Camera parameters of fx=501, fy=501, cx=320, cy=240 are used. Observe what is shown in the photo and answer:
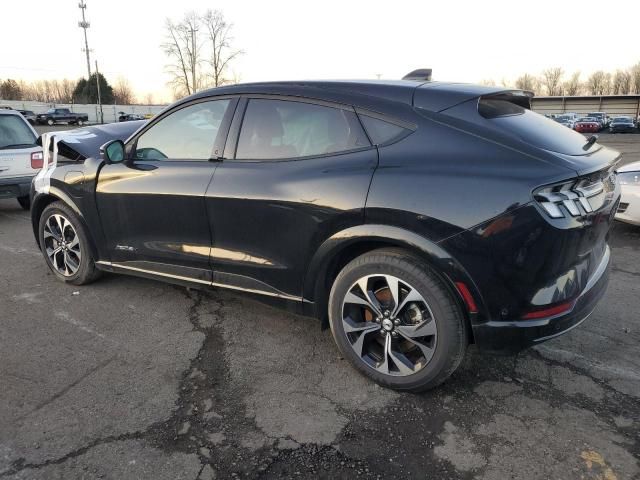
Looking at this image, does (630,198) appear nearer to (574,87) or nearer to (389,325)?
(389,325)

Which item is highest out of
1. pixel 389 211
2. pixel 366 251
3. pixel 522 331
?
pixel 389 211

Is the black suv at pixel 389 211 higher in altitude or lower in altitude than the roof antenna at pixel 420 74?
lower

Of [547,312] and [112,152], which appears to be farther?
[112,152]

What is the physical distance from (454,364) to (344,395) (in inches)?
24.9

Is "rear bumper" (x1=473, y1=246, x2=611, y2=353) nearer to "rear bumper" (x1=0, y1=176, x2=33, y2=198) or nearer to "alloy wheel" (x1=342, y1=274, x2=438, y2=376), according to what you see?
"alloy wheel" (x1=342, y1=274, x2=438, y2=376)

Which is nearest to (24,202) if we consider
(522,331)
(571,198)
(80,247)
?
(80,247)

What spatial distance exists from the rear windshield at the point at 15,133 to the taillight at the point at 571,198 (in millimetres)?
8148

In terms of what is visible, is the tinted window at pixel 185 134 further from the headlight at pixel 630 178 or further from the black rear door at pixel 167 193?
the headlight at pixel 630 178

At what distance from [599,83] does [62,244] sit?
118828mm

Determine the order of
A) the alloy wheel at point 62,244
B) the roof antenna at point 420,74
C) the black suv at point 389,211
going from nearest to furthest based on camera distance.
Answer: the black suv at point 389,211 < the roof antenna at point 420,74 < the alloy wheel at point 62,244

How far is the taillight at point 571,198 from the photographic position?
2324 mm

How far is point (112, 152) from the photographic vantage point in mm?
3838

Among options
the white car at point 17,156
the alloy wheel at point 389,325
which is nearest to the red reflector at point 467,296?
the alloy wheel at point 389,325

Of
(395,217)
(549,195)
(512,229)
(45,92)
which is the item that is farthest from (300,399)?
(45,92)
